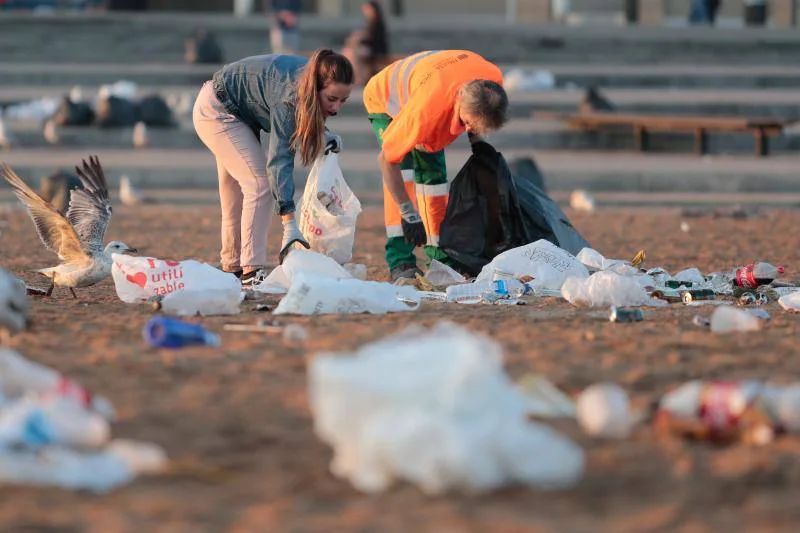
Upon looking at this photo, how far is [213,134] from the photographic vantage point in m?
7.61

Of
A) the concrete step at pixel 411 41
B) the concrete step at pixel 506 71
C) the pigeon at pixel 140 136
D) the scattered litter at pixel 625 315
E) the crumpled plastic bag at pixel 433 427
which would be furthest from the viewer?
the concrete step at pixel 411 41

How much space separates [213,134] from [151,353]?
7.85 ft

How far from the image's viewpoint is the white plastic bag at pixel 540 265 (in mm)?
7387

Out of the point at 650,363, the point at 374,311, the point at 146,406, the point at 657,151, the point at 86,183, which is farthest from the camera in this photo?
the point at 657,151

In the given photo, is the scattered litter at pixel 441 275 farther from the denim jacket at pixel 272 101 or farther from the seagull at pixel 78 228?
the seagull at pixel 78 228

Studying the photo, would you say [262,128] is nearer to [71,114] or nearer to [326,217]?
[326,217]

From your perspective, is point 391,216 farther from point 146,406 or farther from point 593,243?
point 146,406

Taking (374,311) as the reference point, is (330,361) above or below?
above

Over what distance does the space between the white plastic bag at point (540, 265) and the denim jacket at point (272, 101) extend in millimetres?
1082

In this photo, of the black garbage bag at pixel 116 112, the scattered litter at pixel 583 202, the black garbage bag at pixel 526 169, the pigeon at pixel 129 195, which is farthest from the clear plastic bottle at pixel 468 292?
the black garbage bag at pixel 116 112

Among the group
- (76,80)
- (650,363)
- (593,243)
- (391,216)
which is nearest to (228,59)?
(76,80)

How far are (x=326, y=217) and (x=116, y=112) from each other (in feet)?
32.4

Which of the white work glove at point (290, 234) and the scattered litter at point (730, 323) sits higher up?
the white work glove at point (290, 234)

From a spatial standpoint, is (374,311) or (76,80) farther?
(76,80)
